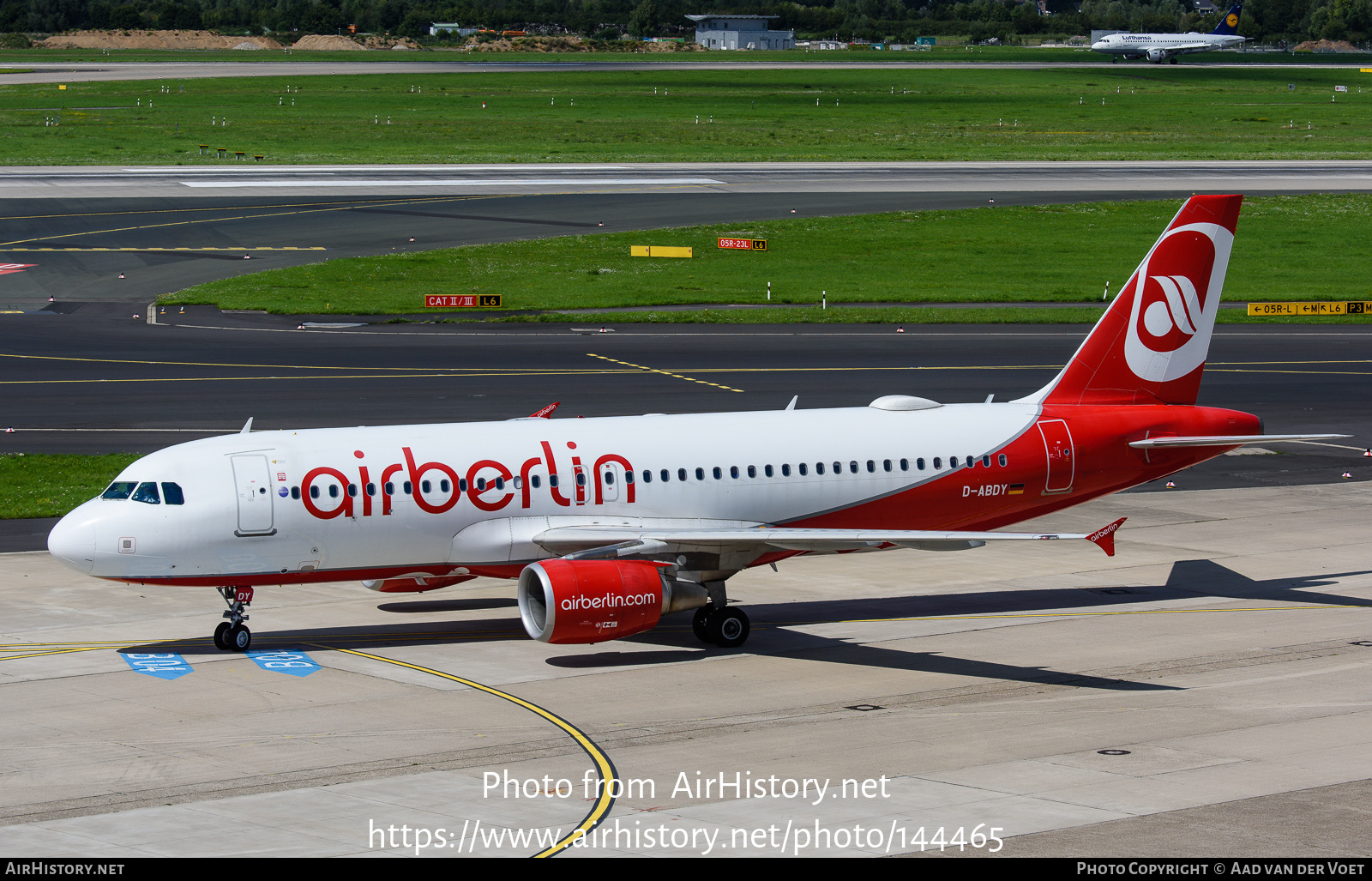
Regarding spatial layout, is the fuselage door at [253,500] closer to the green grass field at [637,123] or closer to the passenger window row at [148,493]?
the passenger window row at [148,493]

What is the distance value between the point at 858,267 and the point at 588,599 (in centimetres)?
5960

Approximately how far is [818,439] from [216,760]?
47.8 feet

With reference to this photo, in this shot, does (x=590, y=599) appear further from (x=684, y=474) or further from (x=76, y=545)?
(x=76, y=545)

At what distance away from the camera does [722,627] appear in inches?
1240

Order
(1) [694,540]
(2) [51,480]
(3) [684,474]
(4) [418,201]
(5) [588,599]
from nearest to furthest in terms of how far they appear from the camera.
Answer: (5) [588,599], (1) [694,540], (3) [684,474], (2) [51,480], (4) [418,201]

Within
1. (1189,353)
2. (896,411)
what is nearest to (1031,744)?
(896,411)

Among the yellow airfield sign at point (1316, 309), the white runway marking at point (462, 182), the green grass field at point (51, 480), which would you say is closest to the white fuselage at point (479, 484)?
the green grass field at point (51, 480)

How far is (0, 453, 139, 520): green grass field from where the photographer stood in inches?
1641

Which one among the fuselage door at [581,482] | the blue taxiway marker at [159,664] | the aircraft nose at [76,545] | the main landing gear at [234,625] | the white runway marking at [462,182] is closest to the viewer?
the blue taxiway marker at [159,664]

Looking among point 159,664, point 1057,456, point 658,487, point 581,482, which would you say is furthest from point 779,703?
point 159,664

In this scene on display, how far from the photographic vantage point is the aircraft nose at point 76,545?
1144 inches

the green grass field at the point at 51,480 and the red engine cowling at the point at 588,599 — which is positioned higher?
the red engine cowling at the point at 588,599

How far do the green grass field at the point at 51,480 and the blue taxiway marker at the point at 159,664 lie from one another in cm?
1247

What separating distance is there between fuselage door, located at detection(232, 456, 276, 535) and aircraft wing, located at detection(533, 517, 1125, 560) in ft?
17.0
